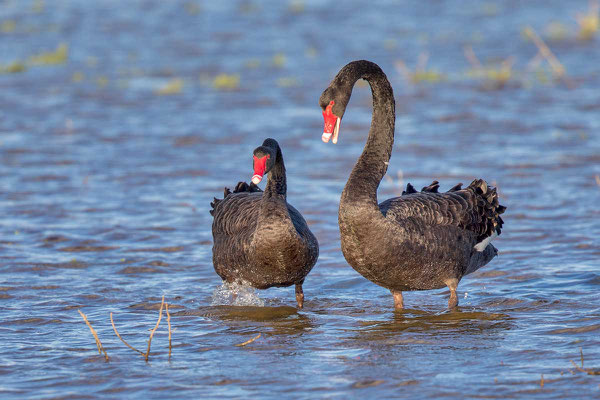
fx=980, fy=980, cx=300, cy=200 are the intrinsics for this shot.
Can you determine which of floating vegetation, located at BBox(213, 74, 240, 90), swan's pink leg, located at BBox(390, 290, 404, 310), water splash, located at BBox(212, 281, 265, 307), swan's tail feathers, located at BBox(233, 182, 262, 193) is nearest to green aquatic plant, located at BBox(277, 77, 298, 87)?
floating vegetation, located at BBox(213, 74, 240, 90)

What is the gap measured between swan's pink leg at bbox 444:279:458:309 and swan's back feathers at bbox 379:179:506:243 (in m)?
0.46

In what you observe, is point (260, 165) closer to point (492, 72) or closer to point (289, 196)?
point (289, 196)

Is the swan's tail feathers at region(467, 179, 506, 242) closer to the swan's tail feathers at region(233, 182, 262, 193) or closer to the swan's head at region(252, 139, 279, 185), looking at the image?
the swan's head at region(252, 139, 279, 185)

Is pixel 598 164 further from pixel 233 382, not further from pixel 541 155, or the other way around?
pixel 233 382

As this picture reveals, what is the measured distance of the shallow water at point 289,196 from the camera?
6.58 meters

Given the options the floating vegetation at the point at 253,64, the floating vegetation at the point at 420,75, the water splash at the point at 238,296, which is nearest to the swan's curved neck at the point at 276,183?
the water splash at the point at 238,296

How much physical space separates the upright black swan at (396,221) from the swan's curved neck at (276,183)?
2.77 feet

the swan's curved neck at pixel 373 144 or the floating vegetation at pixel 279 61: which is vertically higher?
the floating vegetation at pixel 279 61

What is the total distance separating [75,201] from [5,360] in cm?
538

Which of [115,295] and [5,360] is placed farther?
[115,295]

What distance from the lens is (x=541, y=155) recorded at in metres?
13.4

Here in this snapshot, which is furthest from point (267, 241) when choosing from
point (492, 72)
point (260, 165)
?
point (492, 72)

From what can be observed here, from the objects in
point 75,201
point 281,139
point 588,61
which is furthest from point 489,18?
point 75,201

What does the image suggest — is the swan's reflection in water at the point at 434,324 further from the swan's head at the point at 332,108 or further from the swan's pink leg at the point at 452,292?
the swan's head at the point at 332,108
